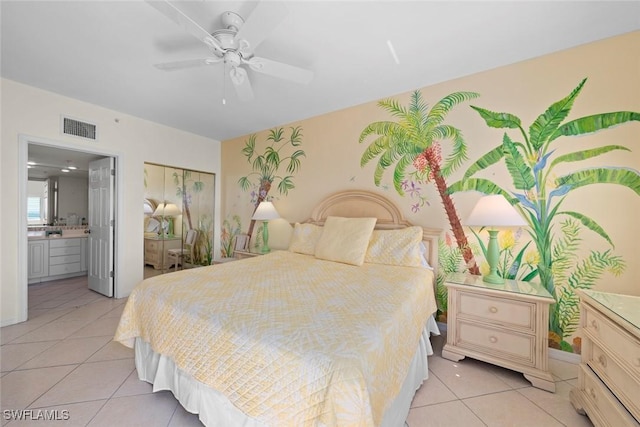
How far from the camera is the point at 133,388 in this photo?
1.71 metres

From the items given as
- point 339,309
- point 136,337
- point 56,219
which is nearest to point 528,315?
point 339,309

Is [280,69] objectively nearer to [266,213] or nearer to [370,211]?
[370,211]

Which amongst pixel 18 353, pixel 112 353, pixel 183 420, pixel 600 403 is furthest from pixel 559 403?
pixel 18 353

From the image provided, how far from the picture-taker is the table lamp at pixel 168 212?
14.2 feet

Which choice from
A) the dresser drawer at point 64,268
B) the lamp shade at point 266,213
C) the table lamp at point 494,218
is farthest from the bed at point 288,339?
the dresser drawer at point 64,268

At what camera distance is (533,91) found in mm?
2176

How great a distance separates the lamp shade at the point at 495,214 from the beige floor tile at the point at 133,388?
8.95ft

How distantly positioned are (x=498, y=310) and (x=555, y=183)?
120 centimetres

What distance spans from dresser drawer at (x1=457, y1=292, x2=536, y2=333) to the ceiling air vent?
4.54m

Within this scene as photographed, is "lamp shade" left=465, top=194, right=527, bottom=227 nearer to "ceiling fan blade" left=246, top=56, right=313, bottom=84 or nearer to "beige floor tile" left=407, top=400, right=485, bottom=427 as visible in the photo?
"beige floor tile" left=407, top=400, right=485, bottom=427

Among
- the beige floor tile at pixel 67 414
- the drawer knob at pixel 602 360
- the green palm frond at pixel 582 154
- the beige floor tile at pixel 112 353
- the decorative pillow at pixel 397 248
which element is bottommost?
the beige floor tile at pixel 112 353

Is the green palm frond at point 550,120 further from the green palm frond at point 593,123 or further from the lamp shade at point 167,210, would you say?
the lamp shade at point 167,210

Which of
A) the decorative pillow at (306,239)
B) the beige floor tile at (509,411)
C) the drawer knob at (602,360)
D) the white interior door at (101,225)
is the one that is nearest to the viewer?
the drawer knob at (602,360)

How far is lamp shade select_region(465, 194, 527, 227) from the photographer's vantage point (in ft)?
6.36
